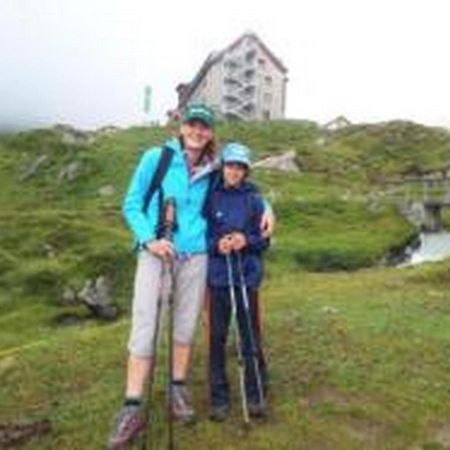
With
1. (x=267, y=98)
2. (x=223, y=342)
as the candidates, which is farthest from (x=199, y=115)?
(x=267, y=98)

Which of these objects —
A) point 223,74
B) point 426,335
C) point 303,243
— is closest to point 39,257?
point 303,243

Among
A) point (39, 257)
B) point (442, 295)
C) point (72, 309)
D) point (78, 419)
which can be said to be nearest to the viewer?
point (78, 419)

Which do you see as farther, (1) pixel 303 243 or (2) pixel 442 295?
(1) pixel 303 243

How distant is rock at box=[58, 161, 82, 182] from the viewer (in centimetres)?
12031

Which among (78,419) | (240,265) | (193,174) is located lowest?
(78,419)

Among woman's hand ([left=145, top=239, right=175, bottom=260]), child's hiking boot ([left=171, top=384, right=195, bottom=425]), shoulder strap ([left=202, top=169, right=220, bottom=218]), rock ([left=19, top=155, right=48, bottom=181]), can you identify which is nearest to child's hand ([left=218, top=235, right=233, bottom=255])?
shoulder strap ([left=202, top=169, right=220, bottom=218])

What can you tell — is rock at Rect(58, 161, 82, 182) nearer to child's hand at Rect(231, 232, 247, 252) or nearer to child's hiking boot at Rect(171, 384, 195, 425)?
child's hiking boot at Rect(171, 384, 195, 425)

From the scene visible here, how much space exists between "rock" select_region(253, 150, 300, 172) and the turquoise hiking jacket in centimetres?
10034

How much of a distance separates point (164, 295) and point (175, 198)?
128cm

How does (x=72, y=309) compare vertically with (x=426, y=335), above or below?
below

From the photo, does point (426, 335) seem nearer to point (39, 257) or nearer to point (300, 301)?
point (300, 301)

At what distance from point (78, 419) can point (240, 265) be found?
3.44 meters

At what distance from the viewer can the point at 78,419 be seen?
17.9 m

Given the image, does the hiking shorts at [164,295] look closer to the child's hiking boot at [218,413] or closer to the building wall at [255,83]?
the child's hiking boot at [218,413]
